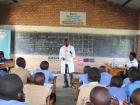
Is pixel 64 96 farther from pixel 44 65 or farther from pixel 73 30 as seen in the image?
pixel 73 30

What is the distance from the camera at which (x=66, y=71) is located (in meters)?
11.8

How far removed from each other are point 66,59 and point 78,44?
1467mm

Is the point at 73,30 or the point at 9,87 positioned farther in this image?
the point at 73,30

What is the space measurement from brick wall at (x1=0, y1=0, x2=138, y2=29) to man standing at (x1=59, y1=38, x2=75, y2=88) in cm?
168

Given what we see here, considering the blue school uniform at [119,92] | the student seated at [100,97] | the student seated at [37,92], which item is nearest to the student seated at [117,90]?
the blue school uniform at [119,92]

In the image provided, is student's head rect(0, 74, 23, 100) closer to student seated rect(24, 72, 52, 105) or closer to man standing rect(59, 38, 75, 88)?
student seated rect(24, 72, 52, 105)

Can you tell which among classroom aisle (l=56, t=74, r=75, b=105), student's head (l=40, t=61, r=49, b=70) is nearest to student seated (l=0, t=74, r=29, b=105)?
student's head (l=40, t=61, r=49, b=70)

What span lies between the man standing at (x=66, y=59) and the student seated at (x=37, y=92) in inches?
243

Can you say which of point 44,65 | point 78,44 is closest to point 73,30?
point 78,44

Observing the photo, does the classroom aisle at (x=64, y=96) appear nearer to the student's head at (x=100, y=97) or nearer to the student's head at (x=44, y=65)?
the student's head at (x=44, y=65)

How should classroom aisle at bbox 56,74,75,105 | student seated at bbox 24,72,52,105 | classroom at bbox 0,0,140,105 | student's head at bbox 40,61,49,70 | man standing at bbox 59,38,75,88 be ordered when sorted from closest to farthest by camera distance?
1. student seated at bbox 24,72,52,105
2. student's head at bbox 40,61,49,70
3. classroom aisle at bbox 56,74,75,105
4. man standing at bbox 59,38,75,88
5. classroom at bbox 0,0,140,105

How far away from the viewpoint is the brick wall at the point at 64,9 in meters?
12.8

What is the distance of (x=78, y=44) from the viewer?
12.9 metres

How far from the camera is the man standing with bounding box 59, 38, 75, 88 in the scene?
1142 centimetres
